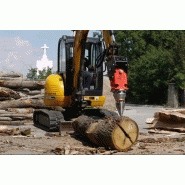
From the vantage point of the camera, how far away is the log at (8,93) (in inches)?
502

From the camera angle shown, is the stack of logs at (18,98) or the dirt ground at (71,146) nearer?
the dirt ground at (71,146)

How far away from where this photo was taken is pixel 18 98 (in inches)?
526

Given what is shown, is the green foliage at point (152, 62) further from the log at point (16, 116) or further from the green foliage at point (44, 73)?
the log at point (16, 116)

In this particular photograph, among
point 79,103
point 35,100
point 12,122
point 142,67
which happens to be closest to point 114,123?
point 79,103

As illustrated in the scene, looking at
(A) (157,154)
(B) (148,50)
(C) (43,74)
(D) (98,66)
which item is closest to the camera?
(A) (157,154)

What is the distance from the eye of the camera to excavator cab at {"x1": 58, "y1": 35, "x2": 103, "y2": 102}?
28.3 ft

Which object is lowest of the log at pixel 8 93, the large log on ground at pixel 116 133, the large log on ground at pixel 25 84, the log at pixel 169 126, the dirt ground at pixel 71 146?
the dirt ground at pixel 71 146

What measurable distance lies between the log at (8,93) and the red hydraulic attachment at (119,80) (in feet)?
27.0

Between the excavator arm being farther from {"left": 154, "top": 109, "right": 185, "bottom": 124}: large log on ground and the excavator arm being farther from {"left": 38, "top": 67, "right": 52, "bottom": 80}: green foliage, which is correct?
{"left": 38, "top": 67, "right": 52, "bottom": 80}: green foliage

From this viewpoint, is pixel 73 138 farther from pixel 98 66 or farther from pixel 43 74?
pixel 43 74

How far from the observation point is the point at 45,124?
9.44 meters

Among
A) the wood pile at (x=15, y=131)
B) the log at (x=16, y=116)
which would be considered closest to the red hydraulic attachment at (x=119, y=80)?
the wood pile at (x=15, y=131)

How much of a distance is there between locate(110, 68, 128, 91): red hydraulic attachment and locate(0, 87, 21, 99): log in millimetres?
8223

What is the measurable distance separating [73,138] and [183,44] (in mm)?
13131
